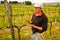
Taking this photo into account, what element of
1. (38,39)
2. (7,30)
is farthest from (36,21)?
(7,30)

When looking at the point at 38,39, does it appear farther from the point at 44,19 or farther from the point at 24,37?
the point at 24,37

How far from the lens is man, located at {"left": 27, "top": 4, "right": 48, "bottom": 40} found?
4.94 meters

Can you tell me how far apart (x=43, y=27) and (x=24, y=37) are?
15.6 feet

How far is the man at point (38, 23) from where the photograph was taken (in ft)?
16.2

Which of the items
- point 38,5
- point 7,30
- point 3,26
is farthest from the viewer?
point 3,26

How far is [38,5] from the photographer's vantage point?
16.2ft

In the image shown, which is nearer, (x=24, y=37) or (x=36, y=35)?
(x=36, y=35)

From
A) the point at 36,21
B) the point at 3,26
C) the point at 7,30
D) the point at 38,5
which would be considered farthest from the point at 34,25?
the point at 3,26

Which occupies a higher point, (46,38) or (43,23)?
(43,23)

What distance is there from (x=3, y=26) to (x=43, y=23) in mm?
7440

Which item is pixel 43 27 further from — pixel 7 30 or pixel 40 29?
pixel 7 30


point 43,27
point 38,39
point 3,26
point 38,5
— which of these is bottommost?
point 3,26

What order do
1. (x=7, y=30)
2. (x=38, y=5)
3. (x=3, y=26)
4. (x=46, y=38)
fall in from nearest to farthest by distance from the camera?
(x=38, y=5) < (x=46, y=38) < (x=7, y=30) < (x=3, y=26)

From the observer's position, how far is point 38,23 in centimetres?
508
